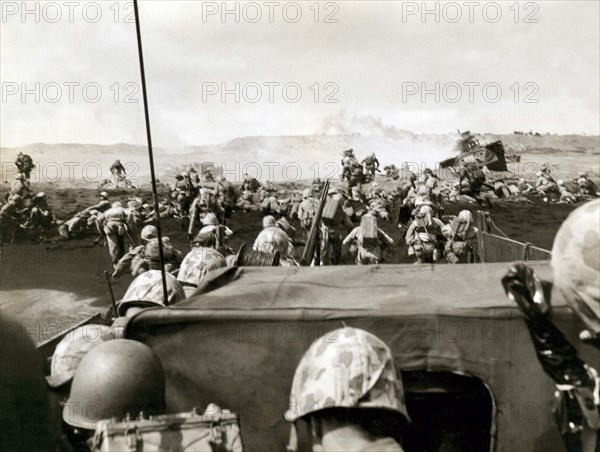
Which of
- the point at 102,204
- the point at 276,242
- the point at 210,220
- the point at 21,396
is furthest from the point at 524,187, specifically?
the point at 21,396

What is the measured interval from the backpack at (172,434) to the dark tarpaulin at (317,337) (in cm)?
106

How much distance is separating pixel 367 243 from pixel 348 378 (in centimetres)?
1577

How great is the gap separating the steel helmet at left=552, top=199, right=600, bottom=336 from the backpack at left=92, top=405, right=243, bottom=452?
6.68 feet

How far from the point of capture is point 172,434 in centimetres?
434

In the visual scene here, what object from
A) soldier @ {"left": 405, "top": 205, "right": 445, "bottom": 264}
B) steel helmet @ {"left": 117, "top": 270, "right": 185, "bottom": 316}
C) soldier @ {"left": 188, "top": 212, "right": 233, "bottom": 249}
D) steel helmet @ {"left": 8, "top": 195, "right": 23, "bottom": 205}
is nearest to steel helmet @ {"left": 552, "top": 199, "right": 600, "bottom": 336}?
steel helmet @ {"left": 117, "top": 270, "right": 185, "bottom": 316}

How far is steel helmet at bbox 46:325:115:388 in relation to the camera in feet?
20.0

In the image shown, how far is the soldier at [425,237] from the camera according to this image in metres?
21.8

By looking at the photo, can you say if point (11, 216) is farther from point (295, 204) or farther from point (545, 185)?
point (545, 185)

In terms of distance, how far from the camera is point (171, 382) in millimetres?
5637

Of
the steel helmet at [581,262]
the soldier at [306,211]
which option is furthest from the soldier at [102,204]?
the steel helmet at [581,262]

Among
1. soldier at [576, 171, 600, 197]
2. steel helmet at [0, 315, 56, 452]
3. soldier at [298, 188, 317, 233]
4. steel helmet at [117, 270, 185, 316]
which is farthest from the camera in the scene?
soldier at [576, 171, 600, 197]

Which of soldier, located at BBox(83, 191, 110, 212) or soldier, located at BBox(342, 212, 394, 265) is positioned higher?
soldier, located at BBox(83, 191, 110, 212)

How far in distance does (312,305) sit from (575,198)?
854 inches

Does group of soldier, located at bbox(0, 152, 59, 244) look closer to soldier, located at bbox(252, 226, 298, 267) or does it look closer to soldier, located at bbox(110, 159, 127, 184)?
soldier, located at bbox(110, 159, 127, 184)
